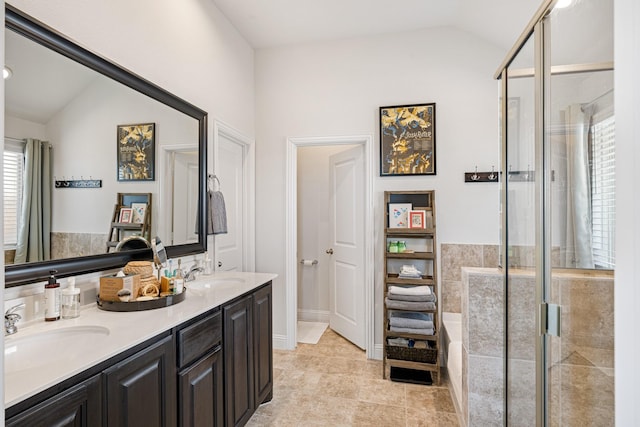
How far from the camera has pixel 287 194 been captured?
128 inches

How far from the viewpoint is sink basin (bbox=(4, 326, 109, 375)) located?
104 centimetres

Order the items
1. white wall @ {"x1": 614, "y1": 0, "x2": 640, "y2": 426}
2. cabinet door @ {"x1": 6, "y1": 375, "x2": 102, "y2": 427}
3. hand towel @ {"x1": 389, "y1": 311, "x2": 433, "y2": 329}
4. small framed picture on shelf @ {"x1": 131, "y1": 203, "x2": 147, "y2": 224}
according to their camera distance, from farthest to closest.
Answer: hand towel @ {"x1": 389, "y1": 311, "x2": 433, "y2": 329} → small framed picture on shelf @ {"x1": 131, "y1": 203, "x2": 147, "y2": 224} → cabinet door @ {"x1": 6, "y1": 375, "x2": 102, "y2": 427} → white wall @ {"x1": 614, "y1": 0, "x2": 640, "y2": 426}

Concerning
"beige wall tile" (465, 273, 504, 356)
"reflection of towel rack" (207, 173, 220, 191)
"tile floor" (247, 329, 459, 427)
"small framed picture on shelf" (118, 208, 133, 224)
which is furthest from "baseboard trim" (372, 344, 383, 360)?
"small framed picture on shelf" (118, 208, 133, 224)

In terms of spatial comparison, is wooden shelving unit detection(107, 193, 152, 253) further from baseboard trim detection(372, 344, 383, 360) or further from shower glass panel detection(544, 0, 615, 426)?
baseboard trim detection(372, 344, 383, 360)

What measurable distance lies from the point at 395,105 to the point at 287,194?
130 centimetres

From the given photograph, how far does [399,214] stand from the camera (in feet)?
9.75

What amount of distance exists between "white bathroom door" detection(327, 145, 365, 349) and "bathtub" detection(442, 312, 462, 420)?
0.77 metres

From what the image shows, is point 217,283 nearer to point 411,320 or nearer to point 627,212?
point 411,320

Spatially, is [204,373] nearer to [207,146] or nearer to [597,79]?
[207,146]

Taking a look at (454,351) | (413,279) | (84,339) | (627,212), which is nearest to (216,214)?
(84,339)

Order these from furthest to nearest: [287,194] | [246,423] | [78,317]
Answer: [287,194], [246,423], [78,317]

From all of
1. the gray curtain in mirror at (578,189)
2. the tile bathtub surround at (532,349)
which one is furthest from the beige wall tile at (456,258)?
the gray curtain in mirror at (578,189)

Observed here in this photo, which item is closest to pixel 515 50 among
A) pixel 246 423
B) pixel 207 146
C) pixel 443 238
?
pixel 443 238

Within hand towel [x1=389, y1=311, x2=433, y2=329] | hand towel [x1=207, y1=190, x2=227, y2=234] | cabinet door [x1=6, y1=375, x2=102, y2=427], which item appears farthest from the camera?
hand towel [x1=389, y1=311, x2=433, y2=329]
